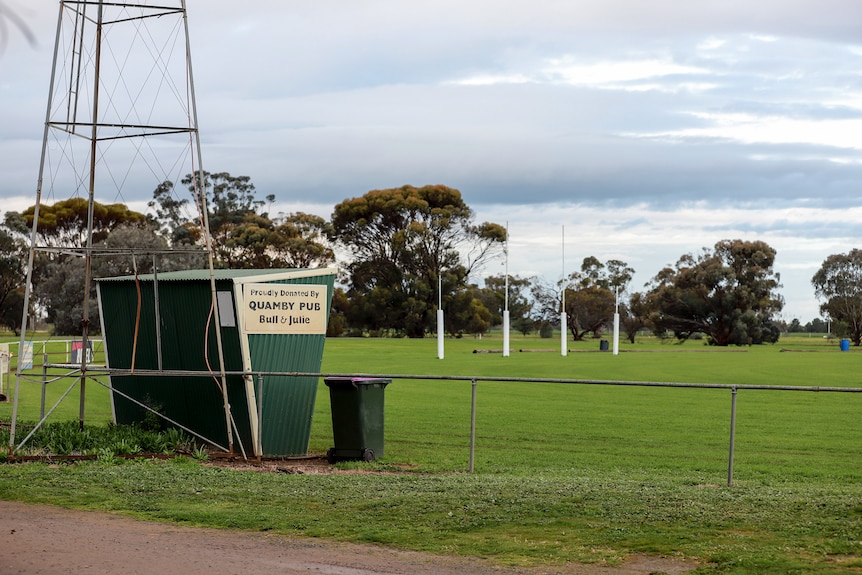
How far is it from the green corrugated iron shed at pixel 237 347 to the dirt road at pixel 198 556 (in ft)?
19.3

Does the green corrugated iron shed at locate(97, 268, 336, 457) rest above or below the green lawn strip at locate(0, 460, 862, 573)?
above

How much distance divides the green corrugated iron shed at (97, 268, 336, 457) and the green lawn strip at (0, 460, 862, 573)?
8.88ft

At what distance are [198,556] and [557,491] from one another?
405cm

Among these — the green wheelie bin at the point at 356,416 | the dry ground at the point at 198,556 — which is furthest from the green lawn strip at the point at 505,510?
the green wheelie bin at the point at 356,416

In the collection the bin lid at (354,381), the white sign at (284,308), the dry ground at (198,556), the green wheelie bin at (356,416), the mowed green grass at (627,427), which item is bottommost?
the mowed green grass at (627,427)

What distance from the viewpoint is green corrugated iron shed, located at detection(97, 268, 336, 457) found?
1539 centimetres

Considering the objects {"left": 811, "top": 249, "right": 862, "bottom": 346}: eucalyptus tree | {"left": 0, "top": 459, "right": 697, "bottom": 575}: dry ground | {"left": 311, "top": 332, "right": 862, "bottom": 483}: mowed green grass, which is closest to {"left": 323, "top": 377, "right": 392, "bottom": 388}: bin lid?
{"left": 311, "top": 332, "right": 862, "bottom": 483}: mowed green grass

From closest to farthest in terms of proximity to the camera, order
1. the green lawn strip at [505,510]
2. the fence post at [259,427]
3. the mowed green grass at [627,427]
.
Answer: the green lawn strip at [505,510] < the fence post at [259,427] < the mowed green grass at [627,427]

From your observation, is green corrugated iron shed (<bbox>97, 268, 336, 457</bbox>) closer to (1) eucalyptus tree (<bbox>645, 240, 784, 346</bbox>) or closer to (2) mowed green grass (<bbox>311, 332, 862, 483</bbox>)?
(2) mowed green grass (<bbox>311, 332, 862, 483</bbox>)

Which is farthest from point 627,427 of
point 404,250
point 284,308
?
point 404,250

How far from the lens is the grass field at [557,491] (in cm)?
822

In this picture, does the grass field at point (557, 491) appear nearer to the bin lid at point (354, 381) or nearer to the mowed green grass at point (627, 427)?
the mowed green grass at point (627, 427)

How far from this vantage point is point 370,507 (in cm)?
1004

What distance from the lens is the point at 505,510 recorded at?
9641 mm
